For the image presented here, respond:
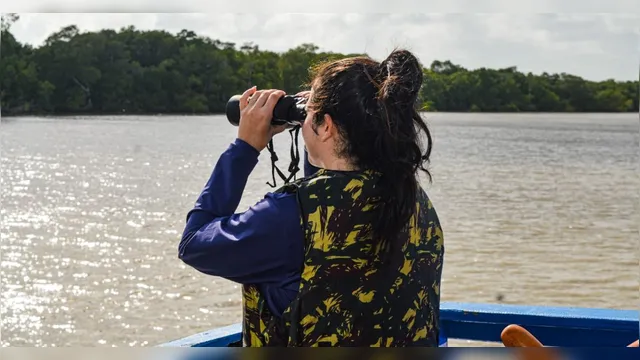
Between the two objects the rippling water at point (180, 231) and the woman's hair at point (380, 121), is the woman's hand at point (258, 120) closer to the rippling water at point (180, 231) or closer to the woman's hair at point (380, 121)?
the woman's hair at point (380, 121)

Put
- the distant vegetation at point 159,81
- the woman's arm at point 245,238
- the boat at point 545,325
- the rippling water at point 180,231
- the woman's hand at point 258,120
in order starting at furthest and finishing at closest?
1. the distant vegetation at point 159,81
2. the rippling water at point 180,231
3. the boat at point 545,325
4. the woman's hand at point 258,120
5. the woman's arm at point 245,238

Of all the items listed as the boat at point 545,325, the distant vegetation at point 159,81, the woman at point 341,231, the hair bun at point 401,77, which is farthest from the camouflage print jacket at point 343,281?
the distant vegetation at point 159,81

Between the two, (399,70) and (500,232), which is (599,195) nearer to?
(500,232)

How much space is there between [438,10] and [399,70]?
14cm

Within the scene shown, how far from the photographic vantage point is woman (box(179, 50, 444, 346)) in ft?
4.31

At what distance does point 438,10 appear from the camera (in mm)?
1421

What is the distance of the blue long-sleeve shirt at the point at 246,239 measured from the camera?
131cm

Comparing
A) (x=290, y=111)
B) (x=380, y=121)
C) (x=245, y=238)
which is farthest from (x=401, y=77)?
(x=245, y=238)

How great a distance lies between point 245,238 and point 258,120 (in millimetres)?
224

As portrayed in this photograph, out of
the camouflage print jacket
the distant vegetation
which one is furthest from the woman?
the distant vegetation

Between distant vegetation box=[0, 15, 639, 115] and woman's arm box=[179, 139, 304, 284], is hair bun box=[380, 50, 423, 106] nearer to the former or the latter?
woman's arm box=[179, 139, 304, 284]

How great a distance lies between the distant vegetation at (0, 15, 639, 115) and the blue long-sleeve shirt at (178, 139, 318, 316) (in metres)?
13.6

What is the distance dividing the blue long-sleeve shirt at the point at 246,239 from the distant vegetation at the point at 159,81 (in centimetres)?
1358

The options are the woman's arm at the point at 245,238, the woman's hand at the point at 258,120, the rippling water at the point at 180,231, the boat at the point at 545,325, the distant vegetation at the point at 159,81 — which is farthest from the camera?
the distant vegetation at the point at 159,81
